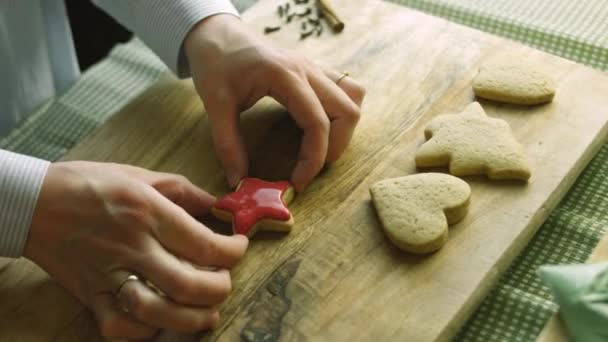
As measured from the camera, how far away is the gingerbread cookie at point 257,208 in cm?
99

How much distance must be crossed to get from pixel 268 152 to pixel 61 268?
34cm

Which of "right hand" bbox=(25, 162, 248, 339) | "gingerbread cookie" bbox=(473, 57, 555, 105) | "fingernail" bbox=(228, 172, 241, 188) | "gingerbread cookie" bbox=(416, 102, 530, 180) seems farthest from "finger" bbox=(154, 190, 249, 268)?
"gingerbread cookie" bbox=(473, 57, 555, 105)

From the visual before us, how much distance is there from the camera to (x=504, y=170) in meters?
1.01

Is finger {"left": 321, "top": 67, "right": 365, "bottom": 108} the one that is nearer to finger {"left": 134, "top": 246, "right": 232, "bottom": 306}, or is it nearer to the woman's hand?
the woman's hand

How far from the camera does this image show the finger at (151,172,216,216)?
38.9 inches

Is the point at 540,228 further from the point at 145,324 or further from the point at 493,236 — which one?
the point at 145,324

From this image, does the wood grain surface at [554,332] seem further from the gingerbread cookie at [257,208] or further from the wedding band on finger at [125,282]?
the wedding band on finger at [125,282]

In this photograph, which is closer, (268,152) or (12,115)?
(268,152)

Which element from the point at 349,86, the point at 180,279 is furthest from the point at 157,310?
the point at 349,86

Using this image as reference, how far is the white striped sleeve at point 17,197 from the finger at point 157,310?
0.14m

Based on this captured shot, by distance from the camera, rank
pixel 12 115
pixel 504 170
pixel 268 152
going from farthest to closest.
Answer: pixel 12 115, pixel 268 152, pixel 504 170

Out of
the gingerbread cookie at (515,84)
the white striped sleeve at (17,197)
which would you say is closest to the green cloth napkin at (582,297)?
the gingerbread cookie at (515,84)

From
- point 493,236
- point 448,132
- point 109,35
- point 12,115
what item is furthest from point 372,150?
point 109,35

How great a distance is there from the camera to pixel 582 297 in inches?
33.7
